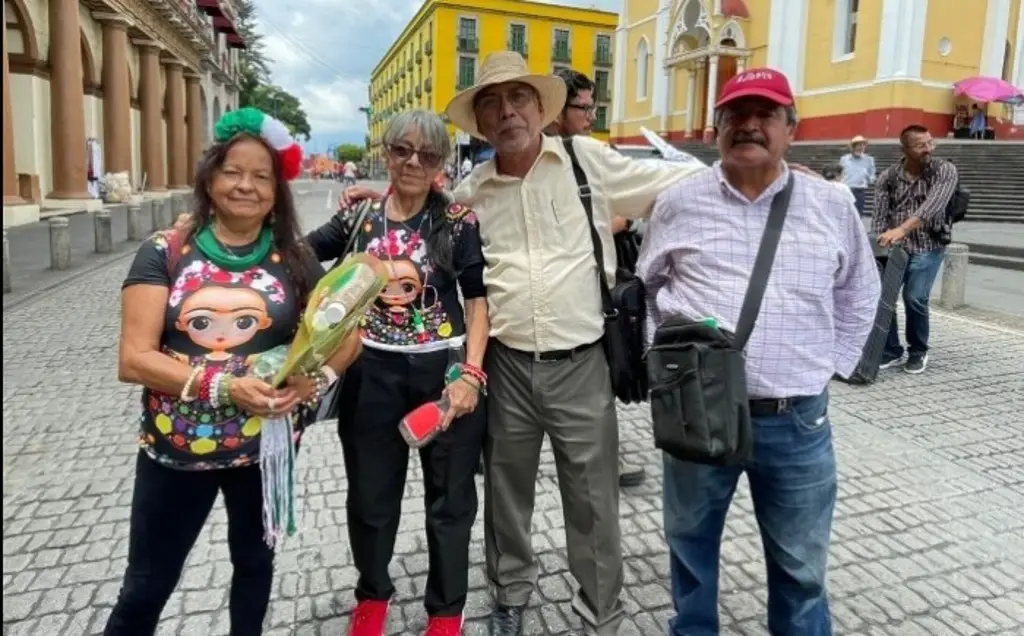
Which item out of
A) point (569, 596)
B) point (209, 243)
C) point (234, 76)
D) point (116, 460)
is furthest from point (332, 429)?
point (234, 76)

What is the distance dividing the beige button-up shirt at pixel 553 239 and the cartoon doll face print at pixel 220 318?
0.85 meters

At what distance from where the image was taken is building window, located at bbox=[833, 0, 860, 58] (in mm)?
27000

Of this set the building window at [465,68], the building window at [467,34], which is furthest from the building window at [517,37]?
the building window at [465,68]

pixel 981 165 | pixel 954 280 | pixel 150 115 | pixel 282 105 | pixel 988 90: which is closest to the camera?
pixel 954 280

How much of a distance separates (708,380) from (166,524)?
63.3 inches

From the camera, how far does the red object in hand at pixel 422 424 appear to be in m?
2.44

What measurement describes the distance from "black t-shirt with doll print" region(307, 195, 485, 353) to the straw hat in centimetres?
39

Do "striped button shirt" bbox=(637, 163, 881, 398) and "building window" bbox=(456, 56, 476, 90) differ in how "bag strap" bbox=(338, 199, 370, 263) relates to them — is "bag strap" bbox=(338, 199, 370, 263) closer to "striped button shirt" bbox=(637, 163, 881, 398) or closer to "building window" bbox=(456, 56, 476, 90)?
"striped button shirt" bbox=(637, 163, 881, 398)

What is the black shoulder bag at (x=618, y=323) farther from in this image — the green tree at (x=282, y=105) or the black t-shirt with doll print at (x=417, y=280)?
the green tree at (x=282, y=105)

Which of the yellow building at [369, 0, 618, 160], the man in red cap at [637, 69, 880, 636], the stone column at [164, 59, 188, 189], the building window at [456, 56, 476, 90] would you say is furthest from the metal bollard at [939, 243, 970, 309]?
the building window at [456, 56, 476, 90]

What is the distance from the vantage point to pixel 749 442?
7.25ft

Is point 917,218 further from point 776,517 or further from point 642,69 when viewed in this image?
point 642,69

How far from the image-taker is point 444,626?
278cm

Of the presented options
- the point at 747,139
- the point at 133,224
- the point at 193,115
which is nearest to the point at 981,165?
the point at 133,224
